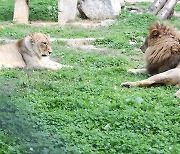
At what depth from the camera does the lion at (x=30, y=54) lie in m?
8.66

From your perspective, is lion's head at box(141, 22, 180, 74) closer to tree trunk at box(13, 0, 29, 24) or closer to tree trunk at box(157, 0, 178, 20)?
tree trunk at box(157, 0, 178, 20)

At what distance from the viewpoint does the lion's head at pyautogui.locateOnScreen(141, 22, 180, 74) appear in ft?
25.8

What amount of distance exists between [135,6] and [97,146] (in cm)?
1210

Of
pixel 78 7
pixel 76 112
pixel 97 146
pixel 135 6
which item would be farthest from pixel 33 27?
pixel 97 146

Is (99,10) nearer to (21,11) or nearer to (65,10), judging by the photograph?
(65,10)

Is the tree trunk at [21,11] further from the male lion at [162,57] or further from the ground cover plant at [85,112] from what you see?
the male lion at [162,57]

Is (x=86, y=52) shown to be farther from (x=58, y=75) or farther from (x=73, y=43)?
(x=58, y=75)

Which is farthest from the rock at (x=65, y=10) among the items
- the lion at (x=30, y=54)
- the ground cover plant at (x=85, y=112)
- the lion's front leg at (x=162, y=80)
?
the lion's front leg at (x=162, y=80)

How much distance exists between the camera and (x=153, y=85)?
7426 millimetres

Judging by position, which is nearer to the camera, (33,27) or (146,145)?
(146,145)

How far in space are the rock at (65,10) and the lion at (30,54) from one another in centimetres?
538

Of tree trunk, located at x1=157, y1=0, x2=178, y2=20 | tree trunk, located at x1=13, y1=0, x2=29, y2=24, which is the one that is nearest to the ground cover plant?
tree trunk, located at x1=13, y1=0, x2=29, y2=24

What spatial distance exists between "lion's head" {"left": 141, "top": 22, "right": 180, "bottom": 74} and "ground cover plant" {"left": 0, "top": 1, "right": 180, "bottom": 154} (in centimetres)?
29

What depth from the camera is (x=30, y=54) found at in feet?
29.1
